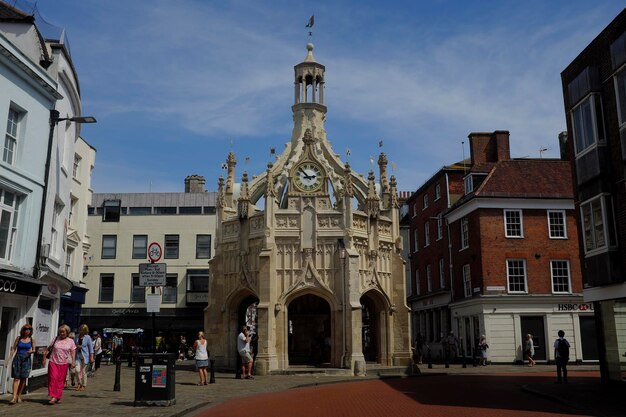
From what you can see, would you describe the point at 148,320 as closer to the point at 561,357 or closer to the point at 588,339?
the point at 588,339

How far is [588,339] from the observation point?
33.3m

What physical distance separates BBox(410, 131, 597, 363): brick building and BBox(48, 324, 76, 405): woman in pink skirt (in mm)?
21369

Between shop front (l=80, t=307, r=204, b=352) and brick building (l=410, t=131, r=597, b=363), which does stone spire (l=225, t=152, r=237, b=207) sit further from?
shop front (l=80, t=307, r=204, b=352)

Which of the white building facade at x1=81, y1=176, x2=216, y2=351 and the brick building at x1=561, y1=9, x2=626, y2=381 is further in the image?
the white building facade at x1=81, y1=176, x2=216, y2=351

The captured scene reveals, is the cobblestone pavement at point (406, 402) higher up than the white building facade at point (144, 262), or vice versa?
the white building facade at point (144, 262)

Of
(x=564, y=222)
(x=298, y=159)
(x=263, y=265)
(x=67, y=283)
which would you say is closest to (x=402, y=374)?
(x=263, y=265)

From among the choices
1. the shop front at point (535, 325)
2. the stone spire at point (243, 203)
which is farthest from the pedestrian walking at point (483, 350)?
the stone spire at point (243, 203)

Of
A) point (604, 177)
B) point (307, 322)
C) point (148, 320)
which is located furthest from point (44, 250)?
point (148, 320)

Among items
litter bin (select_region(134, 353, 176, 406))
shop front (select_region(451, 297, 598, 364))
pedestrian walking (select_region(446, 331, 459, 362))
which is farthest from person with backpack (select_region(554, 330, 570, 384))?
shop front (select_region(451, 297, 598, 364))

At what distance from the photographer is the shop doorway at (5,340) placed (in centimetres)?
1505

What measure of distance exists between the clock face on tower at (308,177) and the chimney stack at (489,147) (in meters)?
15.6

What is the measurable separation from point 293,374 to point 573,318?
17652 mm

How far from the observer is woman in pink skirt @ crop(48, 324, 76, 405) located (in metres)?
13.8

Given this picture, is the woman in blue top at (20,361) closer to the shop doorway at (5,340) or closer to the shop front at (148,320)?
the shop doorway at (5,340)
